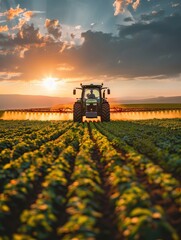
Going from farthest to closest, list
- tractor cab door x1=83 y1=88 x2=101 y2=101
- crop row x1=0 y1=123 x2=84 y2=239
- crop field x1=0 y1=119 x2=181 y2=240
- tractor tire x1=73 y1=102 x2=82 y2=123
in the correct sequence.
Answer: tractor cab door x1=83 y1=88 x2=101 y2=101, tractor tire x1=73 y1=102 x2=82 y2=123, crop row x1=0 y1=123 x2=84 y2=239, crop field x1=0 y1=119 x2=181 y2=240

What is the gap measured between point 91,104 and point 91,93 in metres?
1.38

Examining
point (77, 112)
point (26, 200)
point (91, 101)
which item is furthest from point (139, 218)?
point (77, 112)

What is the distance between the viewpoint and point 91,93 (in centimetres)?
2919

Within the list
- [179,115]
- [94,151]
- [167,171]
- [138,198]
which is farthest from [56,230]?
[179,115]

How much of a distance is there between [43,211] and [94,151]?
7.37 metres

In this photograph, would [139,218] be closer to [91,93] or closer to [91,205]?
[91,205]

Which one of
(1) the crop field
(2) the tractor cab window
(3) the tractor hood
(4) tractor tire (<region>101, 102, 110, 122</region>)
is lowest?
(1) the crop field

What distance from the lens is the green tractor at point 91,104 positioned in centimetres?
2820

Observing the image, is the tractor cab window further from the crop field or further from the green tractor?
the crop field

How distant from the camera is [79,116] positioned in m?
29.1

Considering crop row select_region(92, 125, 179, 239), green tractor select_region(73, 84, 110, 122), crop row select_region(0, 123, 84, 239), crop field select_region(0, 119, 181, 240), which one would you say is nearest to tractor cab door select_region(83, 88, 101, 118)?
green tractor select_region(73, 84, 110, 122)

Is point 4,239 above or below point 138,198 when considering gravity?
below

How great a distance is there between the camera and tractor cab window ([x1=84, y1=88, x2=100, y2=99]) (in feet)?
94.8

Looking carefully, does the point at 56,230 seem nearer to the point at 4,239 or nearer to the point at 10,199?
the point at 4,239
